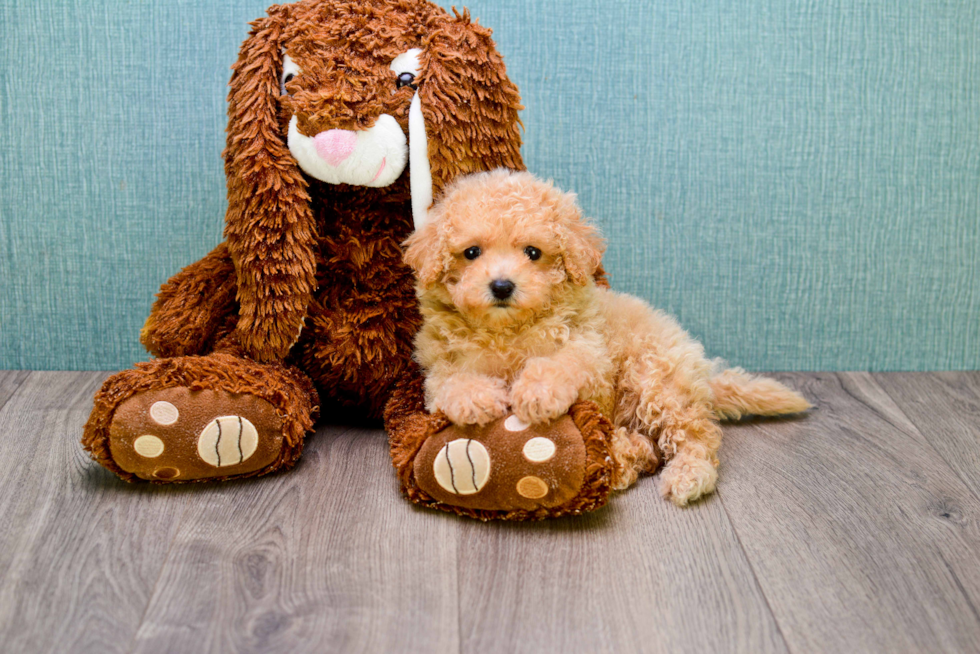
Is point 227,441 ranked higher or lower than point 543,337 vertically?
lower

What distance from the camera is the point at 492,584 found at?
106cm

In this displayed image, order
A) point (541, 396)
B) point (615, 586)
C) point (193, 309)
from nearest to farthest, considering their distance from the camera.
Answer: point (615, 586) < point (541, 396) < point (193, 309)

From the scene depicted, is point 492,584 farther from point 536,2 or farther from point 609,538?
point 536,2

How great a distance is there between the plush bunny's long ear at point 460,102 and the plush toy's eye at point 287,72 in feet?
0.65

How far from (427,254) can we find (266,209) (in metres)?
0.28

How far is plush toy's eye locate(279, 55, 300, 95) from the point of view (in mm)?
1291

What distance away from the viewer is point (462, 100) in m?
1.27

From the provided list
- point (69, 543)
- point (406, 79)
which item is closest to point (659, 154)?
point (406, 79)

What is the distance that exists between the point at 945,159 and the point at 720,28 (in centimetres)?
56

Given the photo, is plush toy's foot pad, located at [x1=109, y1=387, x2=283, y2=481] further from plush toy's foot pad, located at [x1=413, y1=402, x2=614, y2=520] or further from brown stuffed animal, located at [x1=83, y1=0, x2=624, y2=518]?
plush toy's foot pad, located at [x1=413, y1=402, x2=614, y2=520]

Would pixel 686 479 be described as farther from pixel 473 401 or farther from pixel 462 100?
pixel 462 100

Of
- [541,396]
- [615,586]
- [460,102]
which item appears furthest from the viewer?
[460,102]

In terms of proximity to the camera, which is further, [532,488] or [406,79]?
[406,79]

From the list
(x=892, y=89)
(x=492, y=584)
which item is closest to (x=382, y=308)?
(x=492, y=584)
